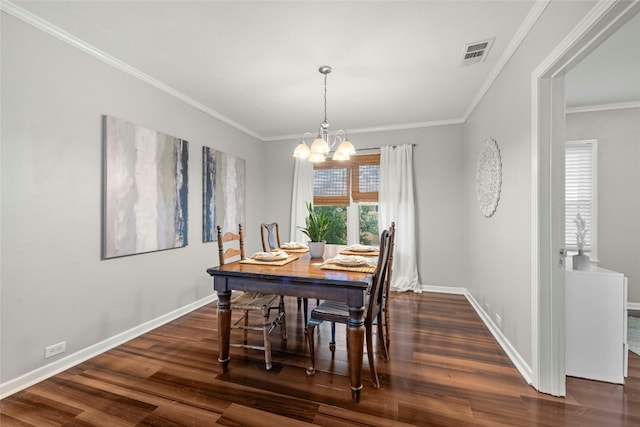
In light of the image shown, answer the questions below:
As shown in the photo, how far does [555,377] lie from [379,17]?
2.69m

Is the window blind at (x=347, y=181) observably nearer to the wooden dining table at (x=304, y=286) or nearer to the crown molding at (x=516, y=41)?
the crown molding at (x=516, y=41)

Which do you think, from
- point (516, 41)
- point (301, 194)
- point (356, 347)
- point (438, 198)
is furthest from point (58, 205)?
point (438, 198)

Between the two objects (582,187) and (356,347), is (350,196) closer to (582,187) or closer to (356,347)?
(582,187)

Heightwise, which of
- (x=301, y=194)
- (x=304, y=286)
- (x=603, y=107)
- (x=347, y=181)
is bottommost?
(x=304, y=286)

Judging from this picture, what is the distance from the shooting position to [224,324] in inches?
82.4

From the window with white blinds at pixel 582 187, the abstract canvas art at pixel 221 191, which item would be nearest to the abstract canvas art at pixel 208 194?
the abstract canvas art at pixel 221 191

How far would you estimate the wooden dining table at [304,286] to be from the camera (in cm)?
176

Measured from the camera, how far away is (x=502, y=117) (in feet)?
8.20

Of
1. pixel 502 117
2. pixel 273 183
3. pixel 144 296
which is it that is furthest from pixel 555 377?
pixel 273 183

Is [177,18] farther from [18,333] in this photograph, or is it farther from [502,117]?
[502,117]

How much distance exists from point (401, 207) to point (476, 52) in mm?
2321

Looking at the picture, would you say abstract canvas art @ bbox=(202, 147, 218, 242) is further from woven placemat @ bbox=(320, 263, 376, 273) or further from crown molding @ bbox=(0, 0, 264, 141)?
woven placemat @ bbox=(320, 263, 376, 273)

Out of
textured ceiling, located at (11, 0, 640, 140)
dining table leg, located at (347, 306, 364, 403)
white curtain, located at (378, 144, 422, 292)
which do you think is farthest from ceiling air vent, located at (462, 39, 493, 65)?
dining table leg, located at (347, 306, 364, 403)

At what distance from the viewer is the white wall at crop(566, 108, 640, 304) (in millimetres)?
3314
